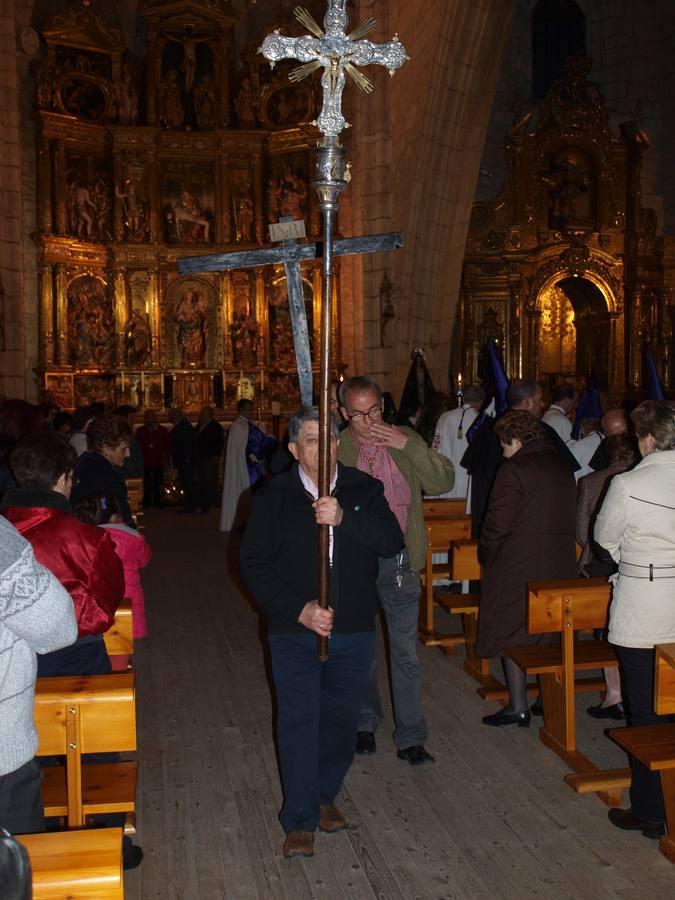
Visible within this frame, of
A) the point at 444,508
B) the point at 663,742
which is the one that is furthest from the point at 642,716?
the point at 444,508

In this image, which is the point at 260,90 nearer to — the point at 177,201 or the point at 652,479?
the point at 177,201

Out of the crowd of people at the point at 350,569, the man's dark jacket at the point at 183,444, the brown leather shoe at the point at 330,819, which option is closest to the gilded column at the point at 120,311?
the man's dark jacket at the point at 183,444

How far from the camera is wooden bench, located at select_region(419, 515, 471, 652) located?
648 cm

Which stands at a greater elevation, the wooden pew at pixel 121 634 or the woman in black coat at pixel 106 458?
the woman in black coat at pixel 106 458

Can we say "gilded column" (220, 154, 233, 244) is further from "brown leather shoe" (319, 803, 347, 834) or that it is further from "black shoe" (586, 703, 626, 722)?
"brown leather shoe" (319, 803, 347, 834)

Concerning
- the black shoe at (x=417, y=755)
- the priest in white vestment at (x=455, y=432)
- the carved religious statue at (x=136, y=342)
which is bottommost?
the black shoe at (x=417, y=755)

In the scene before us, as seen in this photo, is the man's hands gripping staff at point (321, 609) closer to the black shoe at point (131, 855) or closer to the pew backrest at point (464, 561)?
the black shoe at point (131, 855)

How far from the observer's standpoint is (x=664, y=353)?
69.3ft

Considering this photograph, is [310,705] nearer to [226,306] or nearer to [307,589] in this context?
[307,589]

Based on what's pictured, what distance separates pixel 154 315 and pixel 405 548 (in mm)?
15734

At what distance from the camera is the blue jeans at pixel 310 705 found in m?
3.49

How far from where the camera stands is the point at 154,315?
758 inches

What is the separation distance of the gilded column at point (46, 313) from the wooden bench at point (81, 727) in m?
15.9

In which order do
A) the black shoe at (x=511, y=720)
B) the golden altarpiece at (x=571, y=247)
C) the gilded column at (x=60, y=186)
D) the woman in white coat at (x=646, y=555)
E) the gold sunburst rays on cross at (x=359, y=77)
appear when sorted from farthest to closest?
the golden altarpiece at (x=571, y=247) < the gilded column at (x=60, y=186) < the black shoe at (x=511, y=720) < the woman in white coat at (x=646, y=555) < the gold sunburst rays on cross at (x=359, y=77)
